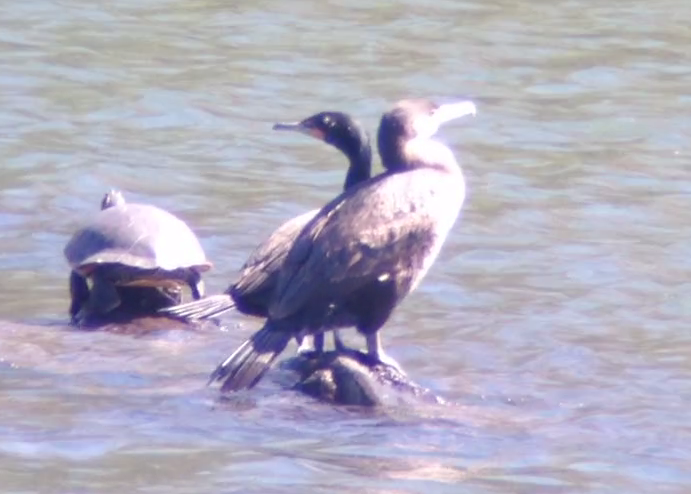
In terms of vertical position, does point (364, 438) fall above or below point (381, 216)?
below

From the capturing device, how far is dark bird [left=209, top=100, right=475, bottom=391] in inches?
332

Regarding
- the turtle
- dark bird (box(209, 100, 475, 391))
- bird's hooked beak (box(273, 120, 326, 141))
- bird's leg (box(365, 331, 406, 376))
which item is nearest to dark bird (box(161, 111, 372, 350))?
bird's hooked beak (box(273, 120, 326, 141))

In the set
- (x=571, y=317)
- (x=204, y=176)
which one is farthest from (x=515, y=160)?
(x=571, y=317)

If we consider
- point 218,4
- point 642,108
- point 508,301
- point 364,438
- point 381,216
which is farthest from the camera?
point 218,4

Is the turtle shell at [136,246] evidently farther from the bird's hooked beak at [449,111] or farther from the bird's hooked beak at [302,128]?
the bird's hooked beak at [449,111]

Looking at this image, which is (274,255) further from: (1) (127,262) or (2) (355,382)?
(1) (127,262)

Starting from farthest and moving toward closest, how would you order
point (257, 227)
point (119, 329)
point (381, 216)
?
point (257, 227), point (119, 329), point (381, 216)

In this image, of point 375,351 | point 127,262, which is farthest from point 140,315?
point 375,351

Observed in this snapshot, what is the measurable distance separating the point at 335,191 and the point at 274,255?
3.68 metres

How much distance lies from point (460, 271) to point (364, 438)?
3.19 m

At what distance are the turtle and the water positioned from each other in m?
0.26

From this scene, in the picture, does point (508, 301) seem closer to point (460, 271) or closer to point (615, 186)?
point (460, 271)

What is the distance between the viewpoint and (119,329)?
9.83 metres

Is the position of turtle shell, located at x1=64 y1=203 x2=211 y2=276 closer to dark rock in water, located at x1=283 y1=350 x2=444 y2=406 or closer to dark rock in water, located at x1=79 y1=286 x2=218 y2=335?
dark rock in water, located at x1=79 y1=286 x2=218 y2=335
